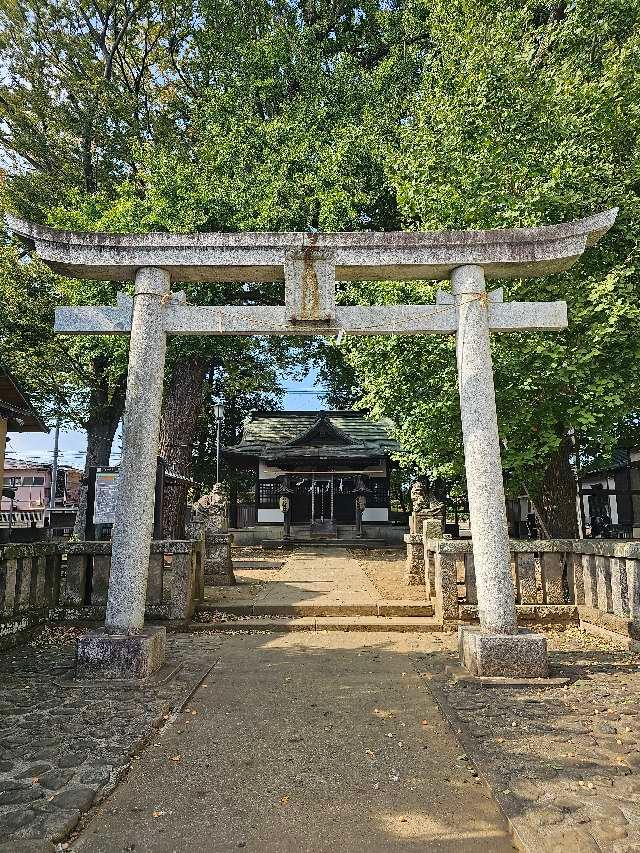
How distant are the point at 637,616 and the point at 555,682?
220 centimetres

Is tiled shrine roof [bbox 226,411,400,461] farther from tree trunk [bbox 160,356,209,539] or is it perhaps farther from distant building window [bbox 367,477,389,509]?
tree trunk [bbox 160,356,209,539]

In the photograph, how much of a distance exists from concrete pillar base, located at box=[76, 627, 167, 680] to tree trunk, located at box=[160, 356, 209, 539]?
30.7ft

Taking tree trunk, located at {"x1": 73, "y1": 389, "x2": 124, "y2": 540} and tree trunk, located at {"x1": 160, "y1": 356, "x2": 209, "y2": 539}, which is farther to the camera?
tree trunk, located at {"x1": 73, "y1": 389, "x2": 124, "y2": 540}

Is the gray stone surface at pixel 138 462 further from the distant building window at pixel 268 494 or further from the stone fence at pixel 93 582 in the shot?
the distant building window at pixel 268 494

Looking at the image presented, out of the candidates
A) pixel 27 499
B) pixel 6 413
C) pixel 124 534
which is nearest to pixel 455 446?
pixel 124 534

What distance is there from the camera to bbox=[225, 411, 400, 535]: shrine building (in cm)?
2578

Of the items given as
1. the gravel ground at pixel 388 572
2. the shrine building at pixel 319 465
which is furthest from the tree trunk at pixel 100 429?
the gravel ground at pixel 388 572

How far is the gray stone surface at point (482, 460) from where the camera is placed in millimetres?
6363

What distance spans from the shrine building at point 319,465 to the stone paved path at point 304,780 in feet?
63.9

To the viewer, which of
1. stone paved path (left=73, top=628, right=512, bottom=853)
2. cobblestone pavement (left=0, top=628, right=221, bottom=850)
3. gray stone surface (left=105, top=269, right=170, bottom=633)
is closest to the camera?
stone paved path (left=73, top=628, right=512, bottom=853)

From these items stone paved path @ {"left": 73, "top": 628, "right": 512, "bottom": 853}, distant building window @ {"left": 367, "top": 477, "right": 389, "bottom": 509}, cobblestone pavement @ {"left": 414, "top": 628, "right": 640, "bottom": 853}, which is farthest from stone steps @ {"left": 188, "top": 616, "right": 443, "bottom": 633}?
distant building window @ {"left": 367, "top": 477, "right": 389, "bottom": 509}

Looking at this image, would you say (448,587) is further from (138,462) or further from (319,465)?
(319,465)

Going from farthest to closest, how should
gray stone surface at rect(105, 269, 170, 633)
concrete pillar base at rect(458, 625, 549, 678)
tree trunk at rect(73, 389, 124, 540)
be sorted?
tree trunk at rect(73, 389, 124, 540) → gray stone surface at rect(105, 269, 170, 633) → concrete pillar base at rect(458, 625, 549, 678)

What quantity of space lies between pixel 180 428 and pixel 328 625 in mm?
9458
